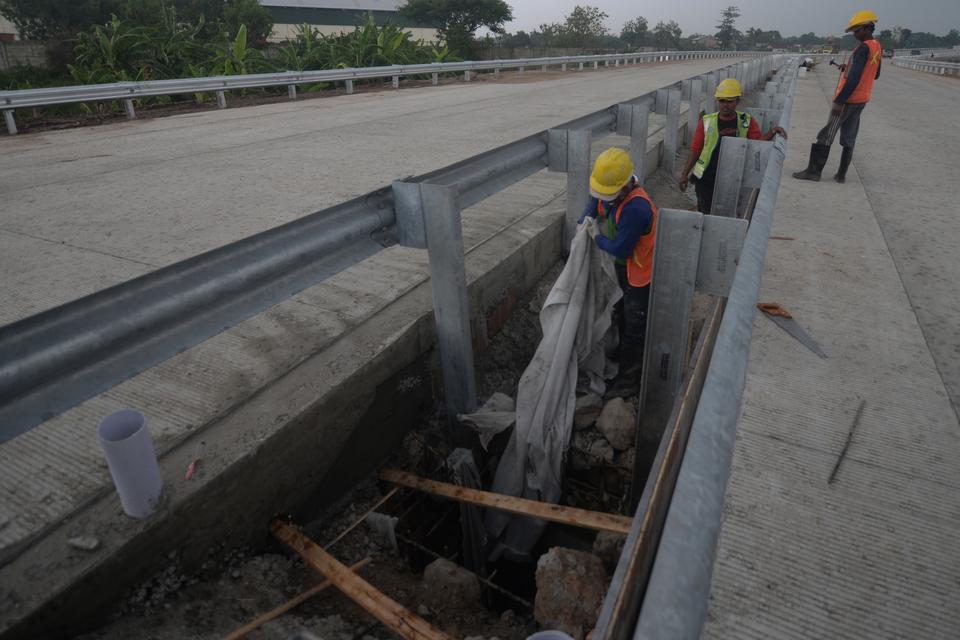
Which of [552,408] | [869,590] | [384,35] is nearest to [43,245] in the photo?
[552,408]

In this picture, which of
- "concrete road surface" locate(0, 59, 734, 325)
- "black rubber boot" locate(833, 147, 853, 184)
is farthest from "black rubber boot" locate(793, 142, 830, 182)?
"concrete road surface" locate(0, 59, 734, 325)

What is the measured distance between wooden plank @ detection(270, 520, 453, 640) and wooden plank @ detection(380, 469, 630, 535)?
2.39ft

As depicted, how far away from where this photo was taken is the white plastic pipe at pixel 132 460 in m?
1.99

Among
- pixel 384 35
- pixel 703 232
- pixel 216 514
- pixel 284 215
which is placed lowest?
pixel 216 514

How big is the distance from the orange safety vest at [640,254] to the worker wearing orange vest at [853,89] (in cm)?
345

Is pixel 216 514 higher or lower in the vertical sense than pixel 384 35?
lower

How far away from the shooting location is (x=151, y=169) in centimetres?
714

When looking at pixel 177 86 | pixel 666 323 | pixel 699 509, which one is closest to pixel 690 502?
pixel 699 509

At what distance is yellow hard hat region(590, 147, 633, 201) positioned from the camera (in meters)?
4.29

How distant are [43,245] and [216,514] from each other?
11.2 feet

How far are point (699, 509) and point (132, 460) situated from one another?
1857 millimetres

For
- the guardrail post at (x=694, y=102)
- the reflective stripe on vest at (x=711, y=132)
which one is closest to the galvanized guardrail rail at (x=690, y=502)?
the reflective stripe on vest at (x=711, y=132)

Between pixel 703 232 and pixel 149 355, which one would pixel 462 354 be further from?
pixel 149 355

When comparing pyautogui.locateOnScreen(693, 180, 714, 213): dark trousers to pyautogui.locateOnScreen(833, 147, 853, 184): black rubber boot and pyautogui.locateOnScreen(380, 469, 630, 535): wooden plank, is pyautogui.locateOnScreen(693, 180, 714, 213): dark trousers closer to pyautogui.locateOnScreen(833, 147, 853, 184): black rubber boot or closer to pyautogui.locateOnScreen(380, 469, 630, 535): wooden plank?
pyautogui.locateOnScreen(833, 147, 853, 184): black rubber boot
